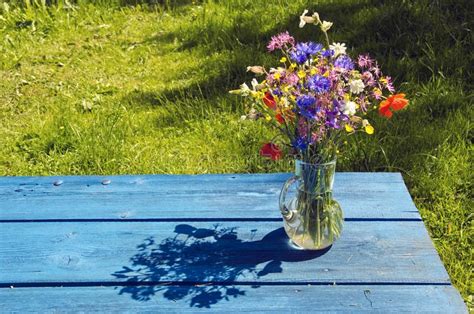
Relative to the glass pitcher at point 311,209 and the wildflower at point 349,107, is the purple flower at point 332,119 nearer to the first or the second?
the wildflower at point 349,107

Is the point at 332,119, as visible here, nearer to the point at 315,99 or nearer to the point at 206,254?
the point at 315,99

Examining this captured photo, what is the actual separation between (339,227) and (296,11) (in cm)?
303

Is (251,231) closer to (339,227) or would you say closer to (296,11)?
(339,227)

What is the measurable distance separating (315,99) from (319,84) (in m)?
0.04

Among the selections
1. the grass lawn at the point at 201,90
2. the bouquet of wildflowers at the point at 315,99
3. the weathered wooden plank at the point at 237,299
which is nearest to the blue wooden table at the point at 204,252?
the weathered wooden plank at the point at 237,299

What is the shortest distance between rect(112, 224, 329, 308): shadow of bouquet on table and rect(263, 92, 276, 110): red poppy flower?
1.29 feet

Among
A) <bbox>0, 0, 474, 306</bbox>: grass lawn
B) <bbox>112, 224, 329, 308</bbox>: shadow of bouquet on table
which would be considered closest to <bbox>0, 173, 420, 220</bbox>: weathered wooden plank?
<bbox>112, 224, 329, 308</bbox>: shadow of bouquet on table

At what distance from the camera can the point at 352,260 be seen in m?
1.65

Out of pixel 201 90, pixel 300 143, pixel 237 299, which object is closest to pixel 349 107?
pixel 300 143

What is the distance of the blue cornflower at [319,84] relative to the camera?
1.44 m

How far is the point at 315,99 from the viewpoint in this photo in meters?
1.46

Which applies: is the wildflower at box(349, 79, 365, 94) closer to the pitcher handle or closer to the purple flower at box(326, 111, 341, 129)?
the purple flower at box(326, 111, 341, 129)

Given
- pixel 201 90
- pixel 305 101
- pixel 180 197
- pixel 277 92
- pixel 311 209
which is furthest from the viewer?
pixel 201 90

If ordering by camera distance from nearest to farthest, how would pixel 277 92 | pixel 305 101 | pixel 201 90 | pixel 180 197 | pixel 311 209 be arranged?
1. pixel 305 101
2. pixel 277 92
3. pixel 311 209
4. pixel 180 197
5. pixel 201 90
